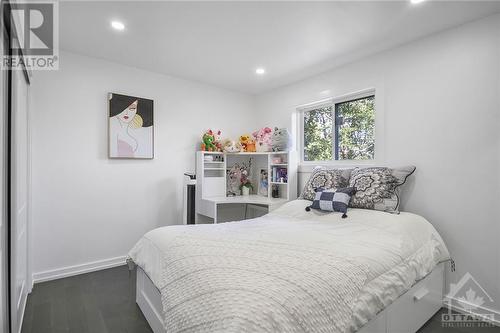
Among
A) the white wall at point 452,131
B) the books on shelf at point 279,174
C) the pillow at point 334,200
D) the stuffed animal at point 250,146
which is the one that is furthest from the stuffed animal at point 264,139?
the white wall at point 452,131

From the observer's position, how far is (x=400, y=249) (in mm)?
1760

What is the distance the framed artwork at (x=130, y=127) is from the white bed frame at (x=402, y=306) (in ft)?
5.15

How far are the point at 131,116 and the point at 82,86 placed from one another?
22.6 inches

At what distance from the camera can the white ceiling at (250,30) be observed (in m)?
2.03

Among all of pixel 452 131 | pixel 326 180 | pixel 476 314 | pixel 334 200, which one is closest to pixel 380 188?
pixel 334 200

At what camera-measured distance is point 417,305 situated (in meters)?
1.85

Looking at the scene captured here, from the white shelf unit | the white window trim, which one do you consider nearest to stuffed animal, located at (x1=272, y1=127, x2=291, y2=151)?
the white shelf unit

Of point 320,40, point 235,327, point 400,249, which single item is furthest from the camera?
point 320,40

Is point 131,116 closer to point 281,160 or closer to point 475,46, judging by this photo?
point 281,160

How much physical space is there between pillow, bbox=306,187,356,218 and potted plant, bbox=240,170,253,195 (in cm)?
154

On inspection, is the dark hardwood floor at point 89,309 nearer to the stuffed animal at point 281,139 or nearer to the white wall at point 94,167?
the white wall at point 94,167

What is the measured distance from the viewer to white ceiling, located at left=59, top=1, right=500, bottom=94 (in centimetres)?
203

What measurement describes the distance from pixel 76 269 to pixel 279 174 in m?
Result: 2.67

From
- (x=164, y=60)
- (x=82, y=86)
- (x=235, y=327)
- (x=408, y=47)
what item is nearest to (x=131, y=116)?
(x=82, y=86)
